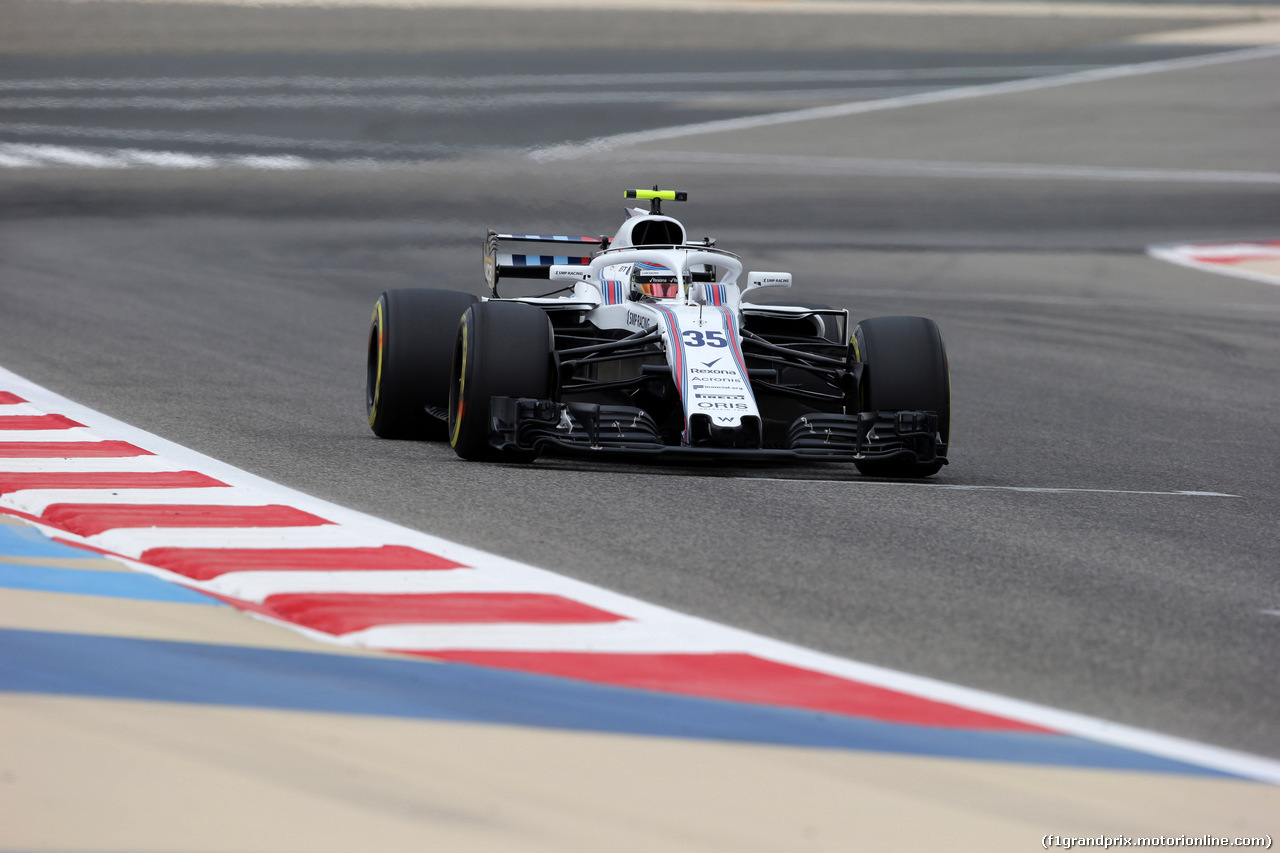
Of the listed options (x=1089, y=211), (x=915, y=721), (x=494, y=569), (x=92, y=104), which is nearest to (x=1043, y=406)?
(x=494, y=569)

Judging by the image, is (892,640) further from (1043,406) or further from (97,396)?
(1043,406)

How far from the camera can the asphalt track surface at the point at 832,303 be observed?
16.3ft

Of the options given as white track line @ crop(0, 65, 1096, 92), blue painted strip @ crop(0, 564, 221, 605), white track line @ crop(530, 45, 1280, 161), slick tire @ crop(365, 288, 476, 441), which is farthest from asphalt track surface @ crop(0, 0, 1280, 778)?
blue painted strip @ crop(0, 564, 221, 605)

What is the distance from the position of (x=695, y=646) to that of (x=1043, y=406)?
7.68 meters

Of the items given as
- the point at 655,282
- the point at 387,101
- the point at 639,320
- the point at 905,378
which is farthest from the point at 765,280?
the point at 387,101

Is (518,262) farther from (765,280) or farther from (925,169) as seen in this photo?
(925,169)

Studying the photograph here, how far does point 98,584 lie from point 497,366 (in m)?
2.91

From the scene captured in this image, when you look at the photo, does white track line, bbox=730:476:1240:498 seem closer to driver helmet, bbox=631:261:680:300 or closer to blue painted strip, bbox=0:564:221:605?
driver helmet, bbox=631:261:680:300

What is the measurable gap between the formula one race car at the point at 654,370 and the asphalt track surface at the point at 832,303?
232 mm

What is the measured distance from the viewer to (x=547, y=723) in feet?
11.9

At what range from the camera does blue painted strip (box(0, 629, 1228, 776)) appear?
11.7 feet

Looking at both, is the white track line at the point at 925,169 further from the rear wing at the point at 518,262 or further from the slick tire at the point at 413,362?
the slick tire at the point at 413,362

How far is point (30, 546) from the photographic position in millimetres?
5199

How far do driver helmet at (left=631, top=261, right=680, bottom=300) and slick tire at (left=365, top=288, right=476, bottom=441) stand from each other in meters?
0.92
